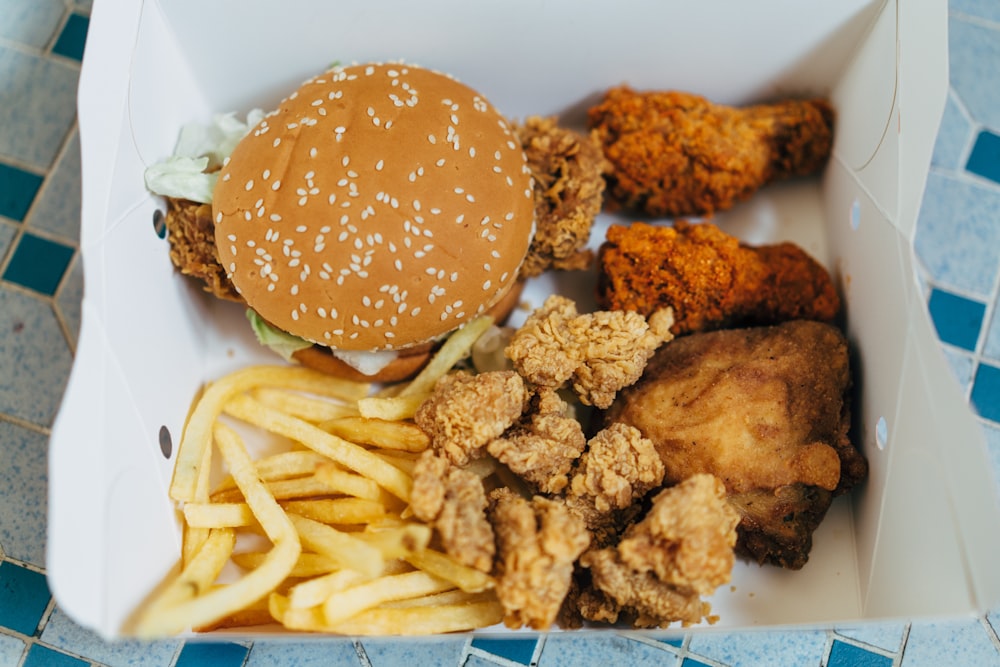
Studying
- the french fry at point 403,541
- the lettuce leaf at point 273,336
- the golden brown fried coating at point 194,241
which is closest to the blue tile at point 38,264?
the golden brown fried coating at point 194,241

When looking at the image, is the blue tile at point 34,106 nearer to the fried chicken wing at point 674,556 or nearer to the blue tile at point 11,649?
the blue tile at point 11,649

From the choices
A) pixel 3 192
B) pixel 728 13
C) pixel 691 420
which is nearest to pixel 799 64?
pixel 728 13

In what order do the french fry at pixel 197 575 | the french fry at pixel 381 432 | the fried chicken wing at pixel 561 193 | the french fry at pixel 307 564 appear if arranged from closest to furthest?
1. the french fry at pixel 197 575
2. the french fry at pixel 307 564
3. the french fry at pixel 381 432
4. the fried chicken wing at pixel 561 193

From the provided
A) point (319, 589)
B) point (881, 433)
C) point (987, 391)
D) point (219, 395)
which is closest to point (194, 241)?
point (219, 395)

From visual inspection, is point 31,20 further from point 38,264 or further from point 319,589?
point 319,589

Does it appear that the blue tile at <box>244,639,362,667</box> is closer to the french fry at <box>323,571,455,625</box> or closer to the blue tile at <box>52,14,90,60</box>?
the french fry at <box>323,571,455,625</box>

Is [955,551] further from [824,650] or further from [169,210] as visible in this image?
[169,210]

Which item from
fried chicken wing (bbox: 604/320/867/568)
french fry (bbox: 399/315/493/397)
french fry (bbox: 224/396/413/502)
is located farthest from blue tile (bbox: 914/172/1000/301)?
french fry (bbox: 224/396/413/502)
